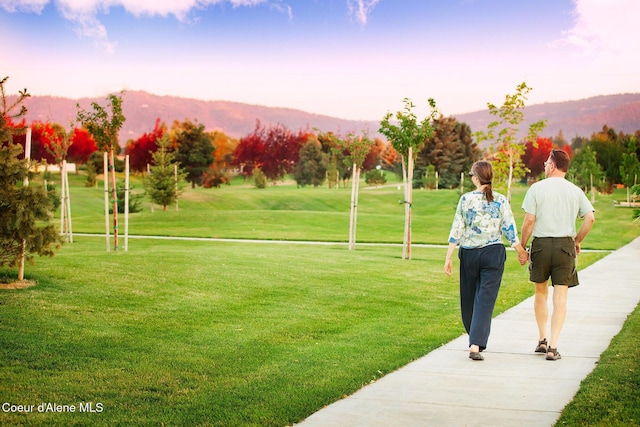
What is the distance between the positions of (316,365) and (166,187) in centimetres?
3665

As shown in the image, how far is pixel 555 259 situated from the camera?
855cm

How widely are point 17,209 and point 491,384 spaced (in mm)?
7551

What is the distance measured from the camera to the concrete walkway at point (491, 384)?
6.23m

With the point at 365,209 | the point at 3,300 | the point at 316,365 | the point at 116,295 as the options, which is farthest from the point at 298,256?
the point at 365,209

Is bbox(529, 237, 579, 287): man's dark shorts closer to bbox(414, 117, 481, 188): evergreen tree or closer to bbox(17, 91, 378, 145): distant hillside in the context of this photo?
bbox(414, 117, 481, 188): evergreen tree

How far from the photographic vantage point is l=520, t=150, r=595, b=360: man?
8492 mm

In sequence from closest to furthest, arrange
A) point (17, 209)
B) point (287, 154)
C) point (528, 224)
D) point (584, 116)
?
1. point (528, 224)
2. point (17, 209)
3. point (287, 154)
4. point (584, 116)

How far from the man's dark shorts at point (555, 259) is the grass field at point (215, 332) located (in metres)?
1.14

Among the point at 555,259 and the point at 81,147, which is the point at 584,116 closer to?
the point at 81,147

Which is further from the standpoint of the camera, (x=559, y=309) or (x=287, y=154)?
(x=287, y=154)

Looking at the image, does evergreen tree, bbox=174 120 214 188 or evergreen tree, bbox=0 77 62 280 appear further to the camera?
evergreen tree, bbox=174 120 214 188

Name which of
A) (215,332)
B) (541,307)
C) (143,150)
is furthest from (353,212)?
(143,150)

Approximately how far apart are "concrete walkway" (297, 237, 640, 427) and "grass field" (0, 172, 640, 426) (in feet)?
0.95

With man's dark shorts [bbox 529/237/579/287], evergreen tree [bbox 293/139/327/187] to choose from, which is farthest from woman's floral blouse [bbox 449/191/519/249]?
evergreen tree [bbox 293/139/327/187]
